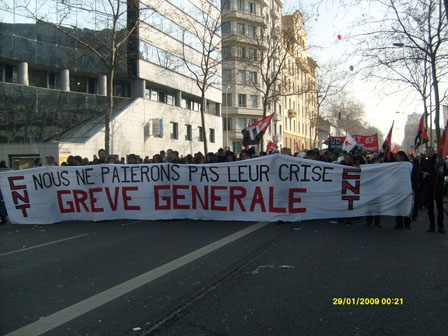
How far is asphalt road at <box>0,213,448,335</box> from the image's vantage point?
3.70m

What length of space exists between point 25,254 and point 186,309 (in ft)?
13.6

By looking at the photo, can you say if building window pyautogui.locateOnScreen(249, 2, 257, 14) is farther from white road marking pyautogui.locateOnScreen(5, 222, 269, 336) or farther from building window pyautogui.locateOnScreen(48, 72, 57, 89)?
white road marking pyautogui.locateOnScreen(5, 222, 269, 336)

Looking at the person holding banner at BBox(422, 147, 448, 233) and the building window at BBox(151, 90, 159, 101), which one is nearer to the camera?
the person holding banner at BBox(422, 147, 448, 233)

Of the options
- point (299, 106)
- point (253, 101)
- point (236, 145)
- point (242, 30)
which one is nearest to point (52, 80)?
point (242, 30)

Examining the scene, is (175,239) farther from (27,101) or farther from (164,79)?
(164,79)

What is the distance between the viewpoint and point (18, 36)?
1005 inches

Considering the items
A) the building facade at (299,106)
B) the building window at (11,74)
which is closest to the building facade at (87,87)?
the building window at (11,74)

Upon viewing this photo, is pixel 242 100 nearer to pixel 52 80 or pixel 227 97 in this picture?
pixel 227 97

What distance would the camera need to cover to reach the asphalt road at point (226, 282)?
3695mm

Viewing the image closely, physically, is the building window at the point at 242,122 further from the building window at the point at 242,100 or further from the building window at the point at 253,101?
the building window at the point at 253,101
